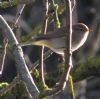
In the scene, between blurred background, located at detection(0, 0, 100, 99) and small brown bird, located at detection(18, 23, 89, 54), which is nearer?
small brown bird, located at detection(18, 23, 89, 54)

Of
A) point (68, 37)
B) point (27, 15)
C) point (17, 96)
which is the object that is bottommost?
point (27, 15)

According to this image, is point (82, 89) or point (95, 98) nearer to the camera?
point (82, 89)

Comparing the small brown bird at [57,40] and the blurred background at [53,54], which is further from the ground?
the small brown bird at [57,40]

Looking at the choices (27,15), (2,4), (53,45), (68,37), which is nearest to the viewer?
(68,37)

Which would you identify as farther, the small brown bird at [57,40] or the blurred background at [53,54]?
the blurred background at [53,54]

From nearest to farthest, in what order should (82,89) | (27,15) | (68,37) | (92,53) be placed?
1. (68,37)
2. (82,89)
3. (92,53)
4. (27,15)

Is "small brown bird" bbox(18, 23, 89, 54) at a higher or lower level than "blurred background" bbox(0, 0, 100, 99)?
higher

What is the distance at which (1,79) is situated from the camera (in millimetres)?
6680

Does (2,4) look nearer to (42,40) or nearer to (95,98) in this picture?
(42,40)

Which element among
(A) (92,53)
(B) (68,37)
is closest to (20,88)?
(B) (68,37)

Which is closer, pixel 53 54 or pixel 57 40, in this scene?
pixel 57 40

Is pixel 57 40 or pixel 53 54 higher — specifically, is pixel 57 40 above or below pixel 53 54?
above

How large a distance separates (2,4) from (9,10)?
4.24 m

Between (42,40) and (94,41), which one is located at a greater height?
(42,40)
